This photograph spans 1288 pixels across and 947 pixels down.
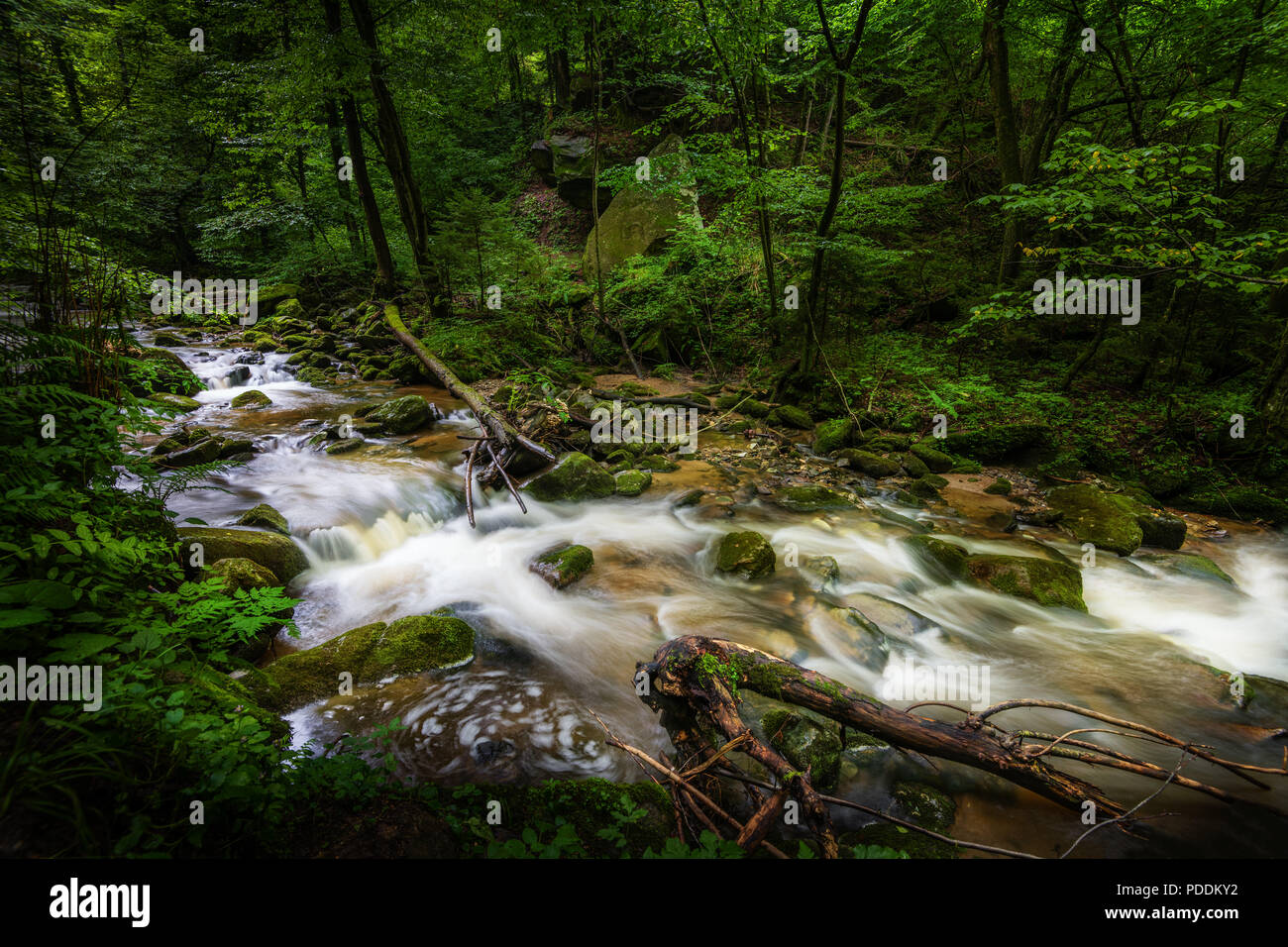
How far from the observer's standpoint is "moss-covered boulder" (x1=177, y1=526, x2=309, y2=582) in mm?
4085

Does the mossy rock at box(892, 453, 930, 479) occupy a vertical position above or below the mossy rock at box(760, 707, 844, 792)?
Answer: above

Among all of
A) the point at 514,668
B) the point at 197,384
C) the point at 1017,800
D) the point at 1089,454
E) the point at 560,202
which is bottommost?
the point at 1017,800

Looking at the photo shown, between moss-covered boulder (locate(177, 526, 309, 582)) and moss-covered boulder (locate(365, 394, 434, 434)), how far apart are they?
4.14 meters

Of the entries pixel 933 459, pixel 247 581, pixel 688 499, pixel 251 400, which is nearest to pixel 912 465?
pixel 933 459

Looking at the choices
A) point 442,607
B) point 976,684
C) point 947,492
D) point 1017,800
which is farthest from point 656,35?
point 1017,800

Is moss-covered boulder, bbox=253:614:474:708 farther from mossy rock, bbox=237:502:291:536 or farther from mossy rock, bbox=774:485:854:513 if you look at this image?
mossy rock, bbox=774:485:854:513

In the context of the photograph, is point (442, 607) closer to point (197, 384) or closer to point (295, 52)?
point (197, 384)

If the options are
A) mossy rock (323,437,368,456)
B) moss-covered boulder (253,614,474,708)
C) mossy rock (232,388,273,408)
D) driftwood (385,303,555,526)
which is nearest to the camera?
moss-covered boulder (253,614,474,708)

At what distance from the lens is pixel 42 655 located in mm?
1749

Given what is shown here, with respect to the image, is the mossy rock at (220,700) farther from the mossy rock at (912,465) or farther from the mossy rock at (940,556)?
the mossy rock at (912,465)

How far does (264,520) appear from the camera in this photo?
17.3ft

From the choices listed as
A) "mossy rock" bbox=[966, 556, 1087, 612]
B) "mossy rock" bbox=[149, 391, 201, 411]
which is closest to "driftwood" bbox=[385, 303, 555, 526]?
"mossy rock" bbox=[149, 391, 201, 411]

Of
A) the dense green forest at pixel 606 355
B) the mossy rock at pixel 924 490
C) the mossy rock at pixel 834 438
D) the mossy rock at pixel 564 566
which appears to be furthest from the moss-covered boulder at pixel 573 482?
the mossy rock at pixel 924 490
